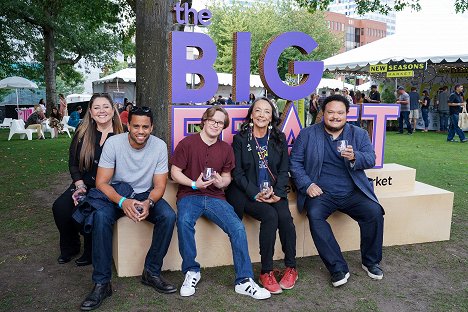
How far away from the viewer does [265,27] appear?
124 feet

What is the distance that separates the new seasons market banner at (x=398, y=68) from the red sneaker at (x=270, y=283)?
12.4 metres

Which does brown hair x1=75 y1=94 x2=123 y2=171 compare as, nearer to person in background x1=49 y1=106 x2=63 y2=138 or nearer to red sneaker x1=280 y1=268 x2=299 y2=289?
red sneaker x1=280 y1=268 x2=299 y2=289

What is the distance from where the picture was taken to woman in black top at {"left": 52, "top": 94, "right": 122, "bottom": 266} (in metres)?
4.09

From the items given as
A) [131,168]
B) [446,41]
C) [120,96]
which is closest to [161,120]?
[131,168]

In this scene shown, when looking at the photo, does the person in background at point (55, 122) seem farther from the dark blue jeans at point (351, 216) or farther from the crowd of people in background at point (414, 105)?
the dark blue jeans at point (351, 216)

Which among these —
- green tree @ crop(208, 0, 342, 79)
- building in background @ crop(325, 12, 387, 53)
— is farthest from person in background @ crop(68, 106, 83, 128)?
building in background @ crop(325, 12, 387, 53)

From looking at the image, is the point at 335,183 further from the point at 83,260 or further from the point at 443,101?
the point at 443,101

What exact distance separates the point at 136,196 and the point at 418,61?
44.2 ft

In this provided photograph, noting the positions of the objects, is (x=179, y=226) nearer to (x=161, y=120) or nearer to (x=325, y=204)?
(x=325, y=204)

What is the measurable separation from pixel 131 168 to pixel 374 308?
7.53 ft

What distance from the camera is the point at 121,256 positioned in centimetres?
385

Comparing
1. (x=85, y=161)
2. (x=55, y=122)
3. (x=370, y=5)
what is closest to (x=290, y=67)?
(x=85, y=161)

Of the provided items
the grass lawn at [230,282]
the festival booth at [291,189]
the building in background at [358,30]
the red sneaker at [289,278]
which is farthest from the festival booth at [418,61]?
the building in background at [358,30]

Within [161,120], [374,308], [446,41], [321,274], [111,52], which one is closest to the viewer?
[374,308]
